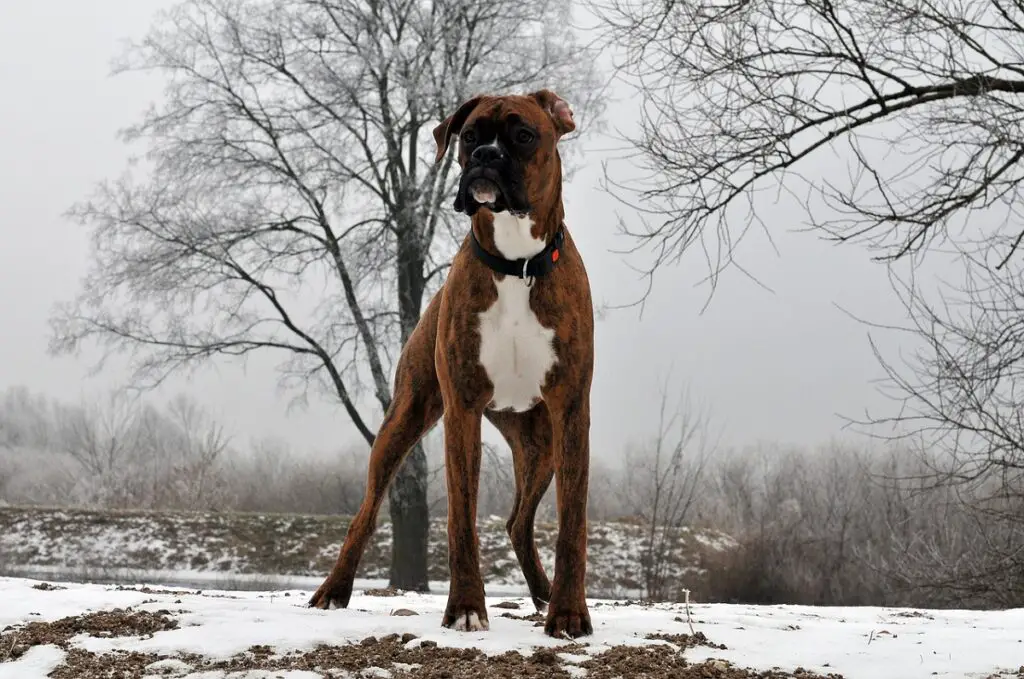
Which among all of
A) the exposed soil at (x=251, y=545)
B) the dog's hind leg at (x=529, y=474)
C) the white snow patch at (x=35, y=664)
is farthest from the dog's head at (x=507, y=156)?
the exposed soil at (x=251, y=545)

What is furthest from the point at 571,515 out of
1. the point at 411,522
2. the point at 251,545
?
the point at 251,545

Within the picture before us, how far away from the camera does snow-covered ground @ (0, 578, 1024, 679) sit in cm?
427

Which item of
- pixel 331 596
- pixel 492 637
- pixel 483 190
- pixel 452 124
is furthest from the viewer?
pixel 331 596

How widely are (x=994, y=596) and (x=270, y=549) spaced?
17.0 meters

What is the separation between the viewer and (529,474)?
5.54m

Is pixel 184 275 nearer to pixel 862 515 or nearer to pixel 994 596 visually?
pixel 994 596

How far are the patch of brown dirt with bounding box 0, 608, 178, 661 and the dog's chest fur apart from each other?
203cm

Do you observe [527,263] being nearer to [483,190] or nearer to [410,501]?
[483,190]

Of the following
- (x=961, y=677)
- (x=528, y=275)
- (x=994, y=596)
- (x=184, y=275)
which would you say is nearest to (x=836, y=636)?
(x=961, y=677)

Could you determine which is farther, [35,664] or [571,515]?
[571,515]

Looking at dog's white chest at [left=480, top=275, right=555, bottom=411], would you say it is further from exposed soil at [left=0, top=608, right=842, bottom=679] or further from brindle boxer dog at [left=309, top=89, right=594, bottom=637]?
exposed soil at [left=0, top=608, right=842, bottom=679]

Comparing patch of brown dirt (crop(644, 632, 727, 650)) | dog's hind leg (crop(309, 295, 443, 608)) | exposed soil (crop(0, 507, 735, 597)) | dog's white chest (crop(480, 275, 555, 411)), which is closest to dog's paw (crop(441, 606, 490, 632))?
patch of brown dirt (crop(644, 632, 727, 650))

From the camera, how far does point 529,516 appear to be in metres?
5.56

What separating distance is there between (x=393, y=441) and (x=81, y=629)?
1845mm
